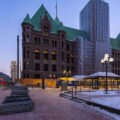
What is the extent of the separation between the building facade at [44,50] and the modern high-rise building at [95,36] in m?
6.86

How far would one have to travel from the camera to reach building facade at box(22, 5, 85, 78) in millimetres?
39938

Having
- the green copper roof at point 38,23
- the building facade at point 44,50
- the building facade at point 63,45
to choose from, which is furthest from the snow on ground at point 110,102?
the green copper roof at point 38,23

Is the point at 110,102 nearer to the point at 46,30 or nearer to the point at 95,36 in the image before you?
the point at 46,30

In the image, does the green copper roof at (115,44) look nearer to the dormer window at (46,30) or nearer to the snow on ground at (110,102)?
the dormer window at (46,30)

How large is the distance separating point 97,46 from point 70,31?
14391 millimetres

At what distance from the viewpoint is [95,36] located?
5047cm

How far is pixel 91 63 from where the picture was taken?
4981cm

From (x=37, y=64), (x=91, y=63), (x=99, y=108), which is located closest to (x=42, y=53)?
(x=37, y=64)

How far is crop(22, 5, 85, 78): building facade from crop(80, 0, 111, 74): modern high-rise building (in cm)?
686

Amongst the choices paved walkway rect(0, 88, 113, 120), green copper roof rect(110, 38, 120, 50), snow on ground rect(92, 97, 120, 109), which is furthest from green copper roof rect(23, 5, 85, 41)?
paved walkway rect(0, 88, 113, 120)

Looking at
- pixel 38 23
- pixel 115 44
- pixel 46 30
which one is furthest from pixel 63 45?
pixel 115 44

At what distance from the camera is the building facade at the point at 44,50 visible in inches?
1572

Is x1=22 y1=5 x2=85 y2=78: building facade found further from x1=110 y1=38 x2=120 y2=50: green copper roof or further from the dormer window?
x1=110 y1=38 x2=120 y2=50: green copper roof

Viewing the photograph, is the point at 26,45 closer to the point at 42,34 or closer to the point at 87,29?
the point at 42,34
